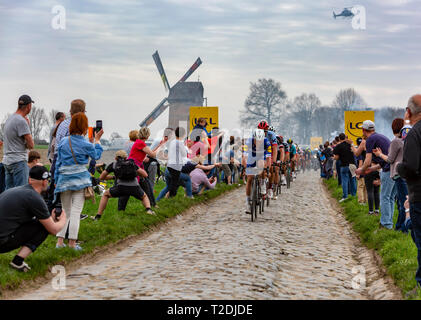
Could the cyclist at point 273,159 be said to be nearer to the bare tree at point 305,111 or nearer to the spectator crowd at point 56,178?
Result: the spectator crowd at point 56,178

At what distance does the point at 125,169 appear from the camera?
12.6m

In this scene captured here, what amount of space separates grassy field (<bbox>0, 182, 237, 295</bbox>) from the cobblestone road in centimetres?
37

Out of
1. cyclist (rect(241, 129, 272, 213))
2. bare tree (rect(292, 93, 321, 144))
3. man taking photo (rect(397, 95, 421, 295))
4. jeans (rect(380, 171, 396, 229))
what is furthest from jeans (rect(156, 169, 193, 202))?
bare tree (rect(292, 93, 321, 144))

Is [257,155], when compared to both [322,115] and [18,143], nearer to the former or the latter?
[18,143]

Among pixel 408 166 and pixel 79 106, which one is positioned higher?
pixel 79 106

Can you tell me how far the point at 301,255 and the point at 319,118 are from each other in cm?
12748

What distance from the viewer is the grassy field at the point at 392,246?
25.9 ft

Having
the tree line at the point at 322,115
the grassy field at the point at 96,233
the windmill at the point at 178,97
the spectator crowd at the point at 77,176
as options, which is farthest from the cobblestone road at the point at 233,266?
the tree line at the point at 322,115

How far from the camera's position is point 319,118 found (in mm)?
134875

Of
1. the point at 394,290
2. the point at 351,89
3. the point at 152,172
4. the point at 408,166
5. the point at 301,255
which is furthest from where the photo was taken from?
the point at 351,89

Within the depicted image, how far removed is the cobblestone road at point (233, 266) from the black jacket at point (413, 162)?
1.44m

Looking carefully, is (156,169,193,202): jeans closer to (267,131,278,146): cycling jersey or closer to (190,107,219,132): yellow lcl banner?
(267,131,278,146): cycling jersey
